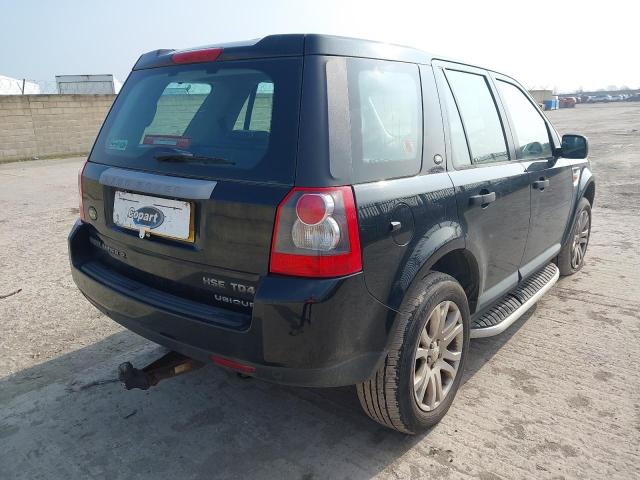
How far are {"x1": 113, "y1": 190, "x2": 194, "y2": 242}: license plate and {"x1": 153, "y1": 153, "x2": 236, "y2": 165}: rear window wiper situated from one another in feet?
0.64

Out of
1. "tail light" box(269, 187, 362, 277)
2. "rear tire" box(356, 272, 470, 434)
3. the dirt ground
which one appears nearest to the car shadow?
the dirt ground

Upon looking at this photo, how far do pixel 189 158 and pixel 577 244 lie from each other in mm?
3837

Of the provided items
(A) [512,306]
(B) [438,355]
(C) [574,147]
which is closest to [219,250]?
(B) [438,355]

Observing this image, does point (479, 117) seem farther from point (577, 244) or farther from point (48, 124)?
point (48, 124)

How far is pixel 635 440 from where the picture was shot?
2.52 m

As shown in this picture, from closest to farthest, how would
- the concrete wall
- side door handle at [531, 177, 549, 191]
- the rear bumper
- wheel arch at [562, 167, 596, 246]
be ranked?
the rear bumper → side door handle at [531, 177, 549, 191] → wheel arch at [562, 167, 596, 246] → the concrete wall

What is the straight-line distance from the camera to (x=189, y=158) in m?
2.29

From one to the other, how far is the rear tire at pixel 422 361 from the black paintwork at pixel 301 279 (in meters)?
0.12

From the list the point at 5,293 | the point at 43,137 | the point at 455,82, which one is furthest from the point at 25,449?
the point at 43,137

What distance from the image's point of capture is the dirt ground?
2.37 m

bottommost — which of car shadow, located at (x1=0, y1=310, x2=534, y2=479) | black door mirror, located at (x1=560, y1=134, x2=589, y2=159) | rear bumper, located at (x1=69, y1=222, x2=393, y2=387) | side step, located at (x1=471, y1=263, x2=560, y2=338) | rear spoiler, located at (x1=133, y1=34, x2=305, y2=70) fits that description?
car shadow, located at (x1=0, y1=310, x2=534, y2=479)

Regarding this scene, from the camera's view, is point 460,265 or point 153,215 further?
point 460,265

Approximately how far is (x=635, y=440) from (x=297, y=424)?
1668 mm

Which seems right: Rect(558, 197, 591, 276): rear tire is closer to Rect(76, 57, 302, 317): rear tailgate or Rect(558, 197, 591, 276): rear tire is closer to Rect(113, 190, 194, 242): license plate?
Rect(76, 57, 302, 317): rear tailgate
